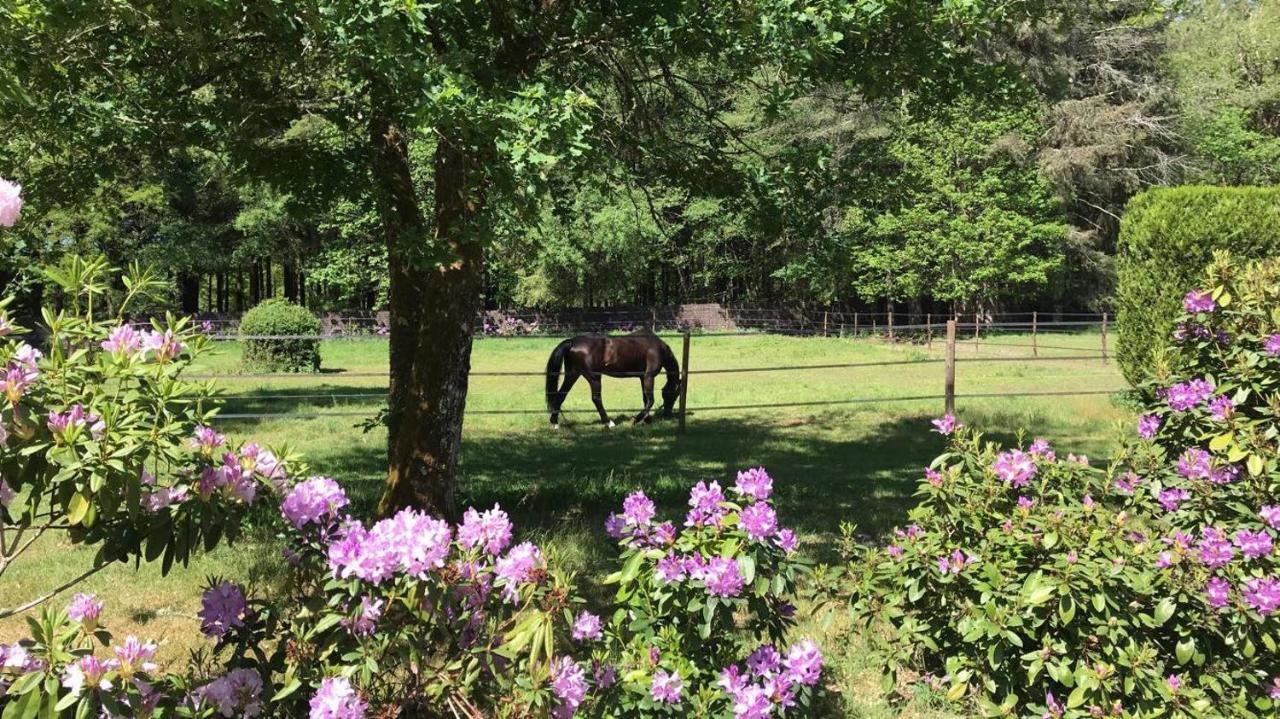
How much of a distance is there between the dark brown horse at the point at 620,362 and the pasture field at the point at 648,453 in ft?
1.84

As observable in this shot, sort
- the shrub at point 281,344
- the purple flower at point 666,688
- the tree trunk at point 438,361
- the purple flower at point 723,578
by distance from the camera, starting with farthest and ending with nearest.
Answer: the shrub at point 281,344, the tree trunk at point 438,361, the purple flower at point 723,578, the purple flower at point 666,688

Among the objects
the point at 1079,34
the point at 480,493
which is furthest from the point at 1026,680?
the point at 1079,34

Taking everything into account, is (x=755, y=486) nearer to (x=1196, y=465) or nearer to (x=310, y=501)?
(x=310, y=501)

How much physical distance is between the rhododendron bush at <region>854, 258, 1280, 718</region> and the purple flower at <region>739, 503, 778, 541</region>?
0.98 metres

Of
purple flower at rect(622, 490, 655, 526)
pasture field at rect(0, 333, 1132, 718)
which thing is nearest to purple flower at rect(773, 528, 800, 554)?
purple flower at rect(622, 490, 655, 526)

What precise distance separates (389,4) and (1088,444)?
28.3 feet

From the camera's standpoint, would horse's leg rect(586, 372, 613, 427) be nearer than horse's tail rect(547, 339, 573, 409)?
No

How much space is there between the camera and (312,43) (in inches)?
165

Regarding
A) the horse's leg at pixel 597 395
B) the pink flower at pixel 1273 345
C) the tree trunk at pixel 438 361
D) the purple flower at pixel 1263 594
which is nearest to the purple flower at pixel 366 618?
the purple flower at pixel 1263 594

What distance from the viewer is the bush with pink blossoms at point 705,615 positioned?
231 cm

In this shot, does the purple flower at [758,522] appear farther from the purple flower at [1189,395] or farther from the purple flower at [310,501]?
the purple flower at [1189,395]

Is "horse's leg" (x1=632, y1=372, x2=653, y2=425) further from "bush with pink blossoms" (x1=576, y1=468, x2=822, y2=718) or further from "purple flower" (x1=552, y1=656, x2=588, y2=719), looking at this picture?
"purple flower" (x1=552, y1=656, x2=588, y2=719)

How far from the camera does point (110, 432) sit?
157cm

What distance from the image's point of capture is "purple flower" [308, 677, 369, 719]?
1.74 meters
